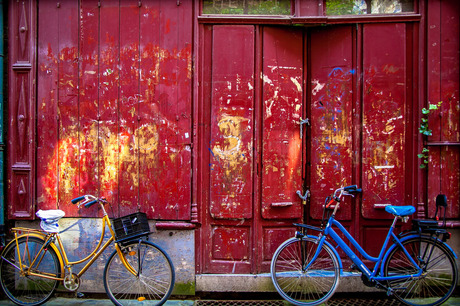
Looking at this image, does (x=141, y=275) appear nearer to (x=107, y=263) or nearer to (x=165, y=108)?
(x=107, y=263)

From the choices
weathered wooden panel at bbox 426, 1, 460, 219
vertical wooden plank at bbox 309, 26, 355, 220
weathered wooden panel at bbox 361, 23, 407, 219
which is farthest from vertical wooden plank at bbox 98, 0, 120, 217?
weathered wooden panel at bbox 426, 1, 460, 219

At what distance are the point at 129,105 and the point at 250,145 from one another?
1.66 m

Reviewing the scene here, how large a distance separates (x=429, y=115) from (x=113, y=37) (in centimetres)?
417

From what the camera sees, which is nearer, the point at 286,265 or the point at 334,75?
the point at 286,265

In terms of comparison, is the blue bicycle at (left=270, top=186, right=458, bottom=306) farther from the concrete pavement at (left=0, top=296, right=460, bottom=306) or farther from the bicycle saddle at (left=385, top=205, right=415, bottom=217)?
the concrete pavement at (left=0, top=296, right=460, bottom=306)

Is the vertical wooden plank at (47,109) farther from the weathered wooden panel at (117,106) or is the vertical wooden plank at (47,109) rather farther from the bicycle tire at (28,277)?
the bicycle tire at (28,277)

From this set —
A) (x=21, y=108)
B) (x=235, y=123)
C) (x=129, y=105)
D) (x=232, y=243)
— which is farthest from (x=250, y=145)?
(x=21, y=108)

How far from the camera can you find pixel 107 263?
406cm

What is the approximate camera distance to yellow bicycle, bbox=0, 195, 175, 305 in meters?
4.04

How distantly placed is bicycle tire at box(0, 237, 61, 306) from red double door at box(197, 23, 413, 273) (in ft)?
5.94

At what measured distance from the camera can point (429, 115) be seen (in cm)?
448

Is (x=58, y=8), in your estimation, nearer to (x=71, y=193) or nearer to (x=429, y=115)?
(x=71, y=193)

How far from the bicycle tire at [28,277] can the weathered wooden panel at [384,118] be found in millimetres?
3975

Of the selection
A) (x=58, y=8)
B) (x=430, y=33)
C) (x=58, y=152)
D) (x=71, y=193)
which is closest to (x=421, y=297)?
(x=430, y=33)
